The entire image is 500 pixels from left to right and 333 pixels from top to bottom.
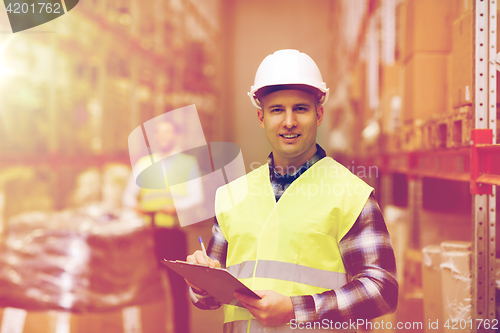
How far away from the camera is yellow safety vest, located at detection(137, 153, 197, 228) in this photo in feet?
11.3

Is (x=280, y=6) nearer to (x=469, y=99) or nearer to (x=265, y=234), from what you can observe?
(x=469, y=99)

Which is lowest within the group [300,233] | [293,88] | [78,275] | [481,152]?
[78,275]

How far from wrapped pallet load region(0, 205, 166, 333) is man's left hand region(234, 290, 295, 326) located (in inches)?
91.6

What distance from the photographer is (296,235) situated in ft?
4.25

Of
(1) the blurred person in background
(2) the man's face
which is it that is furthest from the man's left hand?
(1) the blurred person in background

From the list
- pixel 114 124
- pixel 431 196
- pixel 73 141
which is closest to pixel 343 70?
pixel 431 196

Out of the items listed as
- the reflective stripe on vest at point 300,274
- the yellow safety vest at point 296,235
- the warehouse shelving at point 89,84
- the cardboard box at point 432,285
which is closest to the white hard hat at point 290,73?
the yellow safety vest at point 296,235

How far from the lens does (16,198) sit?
3.84 m

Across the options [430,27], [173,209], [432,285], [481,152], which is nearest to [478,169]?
[481,152]

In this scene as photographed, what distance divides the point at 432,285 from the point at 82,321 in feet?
8.34

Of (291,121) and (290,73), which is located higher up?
(290,73)

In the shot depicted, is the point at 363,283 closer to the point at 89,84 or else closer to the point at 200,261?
the point at 200,261

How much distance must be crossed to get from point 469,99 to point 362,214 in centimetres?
114

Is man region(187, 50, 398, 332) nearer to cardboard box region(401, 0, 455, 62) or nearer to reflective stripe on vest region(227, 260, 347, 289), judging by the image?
reflective stripe on vest region(227, 260, 347, 289)
